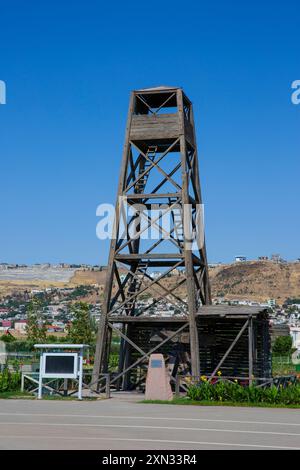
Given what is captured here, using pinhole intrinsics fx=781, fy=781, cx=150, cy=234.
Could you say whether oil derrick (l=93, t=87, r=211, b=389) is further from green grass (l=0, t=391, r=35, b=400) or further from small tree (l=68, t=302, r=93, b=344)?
small tree (l=68, t=302, r=93, b=344)

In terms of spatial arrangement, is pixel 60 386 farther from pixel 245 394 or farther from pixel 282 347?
pixel 282 347

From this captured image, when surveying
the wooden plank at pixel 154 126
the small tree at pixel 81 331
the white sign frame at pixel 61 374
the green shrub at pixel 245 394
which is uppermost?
the wooden plank at pixel 154 126

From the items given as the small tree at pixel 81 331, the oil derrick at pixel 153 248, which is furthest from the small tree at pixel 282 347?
the oil derrick at pixel 153 248

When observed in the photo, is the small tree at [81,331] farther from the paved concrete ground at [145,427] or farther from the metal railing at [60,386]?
the paved concrete ground at [145,427]

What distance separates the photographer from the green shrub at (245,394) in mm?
24375

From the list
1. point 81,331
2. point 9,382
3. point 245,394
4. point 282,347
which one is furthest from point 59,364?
point 282,347

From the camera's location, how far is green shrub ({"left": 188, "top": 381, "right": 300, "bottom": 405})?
24.4 m

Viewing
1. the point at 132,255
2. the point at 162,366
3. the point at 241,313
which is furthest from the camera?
the point at 132,255

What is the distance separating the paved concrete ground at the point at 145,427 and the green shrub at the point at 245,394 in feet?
4.90

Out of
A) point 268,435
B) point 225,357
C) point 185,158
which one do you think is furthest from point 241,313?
point 268,435

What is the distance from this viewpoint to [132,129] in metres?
36.9

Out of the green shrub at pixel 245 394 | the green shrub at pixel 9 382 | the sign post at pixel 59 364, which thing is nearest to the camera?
the green shrub at pixel 245 394
